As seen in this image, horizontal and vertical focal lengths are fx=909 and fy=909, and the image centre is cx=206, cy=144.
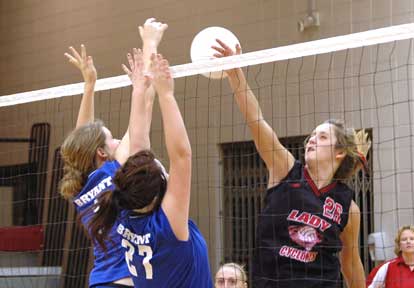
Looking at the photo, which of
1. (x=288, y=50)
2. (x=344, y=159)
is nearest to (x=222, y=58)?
(x=288, y=50)

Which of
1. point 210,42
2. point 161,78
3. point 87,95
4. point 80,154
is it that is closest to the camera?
point 161,78

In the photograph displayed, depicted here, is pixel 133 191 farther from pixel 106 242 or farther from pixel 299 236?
pixel 299 236

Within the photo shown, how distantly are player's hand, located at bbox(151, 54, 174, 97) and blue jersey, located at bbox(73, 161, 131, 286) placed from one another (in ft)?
2.02

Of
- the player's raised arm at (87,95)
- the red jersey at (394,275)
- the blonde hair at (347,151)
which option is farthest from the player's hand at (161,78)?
the red jersey at (394,275)

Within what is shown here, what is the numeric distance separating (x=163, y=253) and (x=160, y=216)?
0.44ft

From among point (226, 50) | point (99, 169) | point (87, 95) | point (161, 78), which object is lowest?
point (99, 169)

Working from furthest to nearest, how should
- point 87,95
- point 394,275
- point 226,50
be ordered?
1. point 394,275
2. point 226,50
3. point 87,95

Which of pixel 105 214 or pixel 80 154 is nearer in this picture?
pixel 105 214

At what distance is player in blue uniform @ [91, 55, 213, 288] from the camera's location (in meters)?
3.24

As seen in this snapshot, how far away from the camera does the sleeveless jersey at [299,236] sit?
4402mm

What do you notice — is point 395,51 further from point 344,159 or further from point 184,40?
point 344,159

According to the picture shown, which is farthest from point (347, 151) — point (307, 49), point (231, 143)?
point (231, 143)

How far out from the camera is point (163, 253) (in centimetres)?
328

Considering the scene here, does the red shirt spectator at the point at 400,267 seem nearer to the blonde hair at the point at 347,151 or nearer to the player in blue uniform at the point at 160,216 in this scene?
the blonde hair at the point at 347,151
